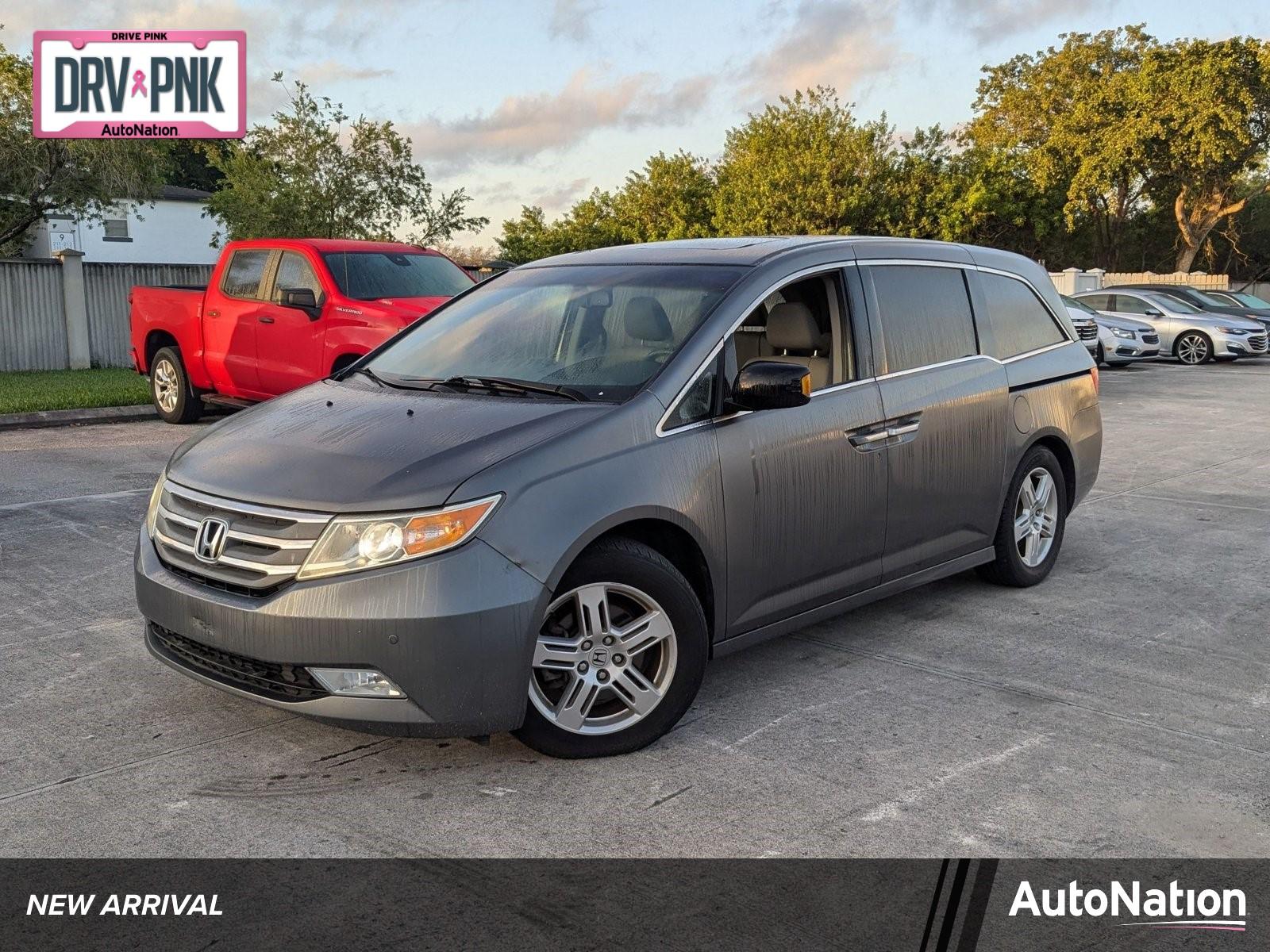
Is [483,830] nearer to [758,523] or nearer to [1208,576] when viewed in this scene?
[758,523]

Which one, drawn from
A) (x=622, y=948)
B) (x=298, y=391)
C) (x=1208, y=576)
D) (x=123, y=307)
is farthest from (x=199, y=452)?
(x=123, y=307)

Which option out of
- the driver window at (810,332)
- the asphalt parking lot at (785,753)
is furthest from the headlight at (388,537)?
the driver window at (810,332)

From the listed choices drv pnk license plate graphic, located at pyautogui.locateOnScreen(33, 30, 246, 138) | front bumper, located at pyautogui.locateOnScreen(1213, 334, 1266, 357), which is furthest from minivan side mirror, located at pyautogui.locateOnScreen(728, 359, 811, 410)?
front bumper, located at pyautogui.locateOnScreen(1213, 334, 1266, 357)

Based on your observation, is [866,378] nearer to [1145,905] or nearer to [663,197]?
[1145,905]

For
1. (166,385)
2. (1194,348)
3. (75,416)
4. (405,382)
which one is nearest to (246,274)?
(166,385)

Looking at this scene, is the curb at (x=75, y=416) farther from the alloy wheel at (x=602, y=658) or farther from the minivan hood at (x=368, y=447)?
the alloy wheel at (x=602, y=658)

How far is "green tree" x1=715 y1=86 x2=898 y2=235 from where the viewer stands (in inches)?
1709

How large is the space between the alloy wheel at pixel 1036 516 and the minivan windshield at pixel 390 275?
694 cm

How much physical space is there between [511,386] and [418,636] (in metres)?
1.31

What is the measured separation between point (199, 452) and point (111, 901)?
1819 millimetres

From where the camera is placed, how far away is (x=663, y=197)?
Answer: 49969 mm

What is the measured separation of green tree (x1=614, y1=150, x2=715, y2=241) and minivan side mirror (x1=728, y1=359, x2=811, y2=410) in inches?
1782

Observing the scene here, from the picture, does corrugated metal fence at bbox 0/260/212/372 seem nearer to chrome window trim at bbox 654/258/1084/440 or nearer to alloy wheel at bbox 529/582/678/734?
chrome window trim at bbox 654/258/1084/440

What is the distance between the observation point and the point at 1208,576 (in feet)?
22.9
